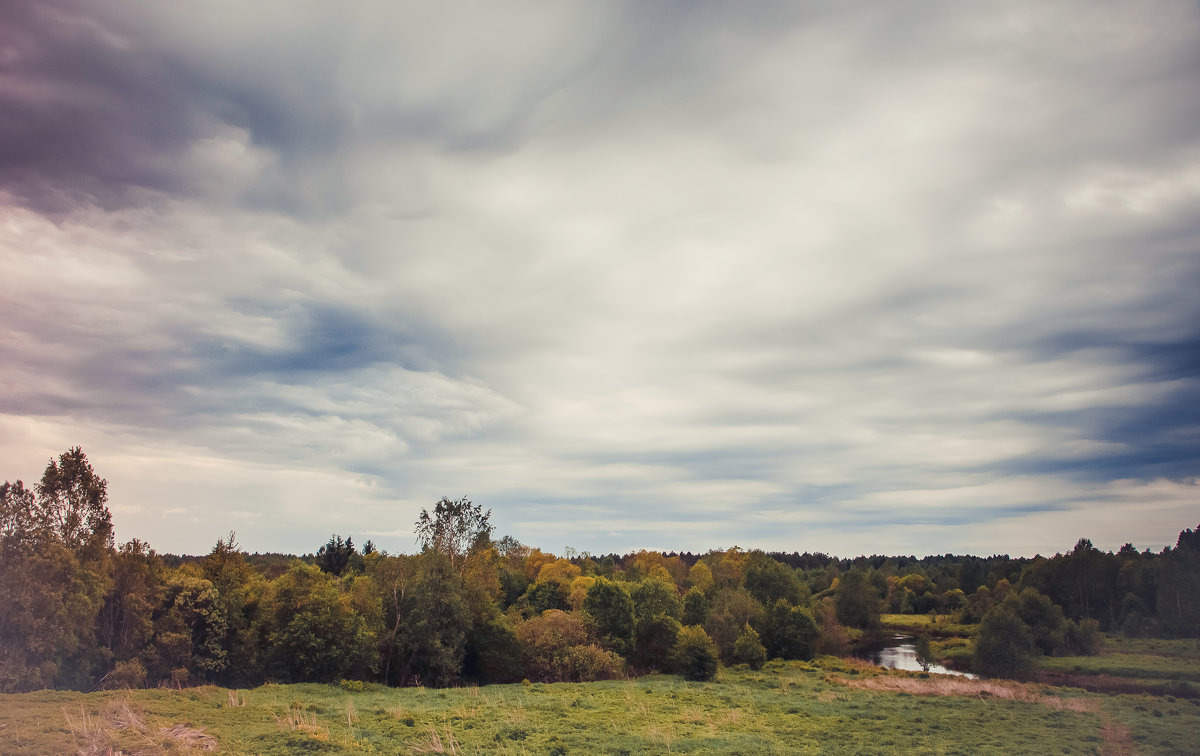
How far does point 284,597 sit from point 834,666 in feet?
204

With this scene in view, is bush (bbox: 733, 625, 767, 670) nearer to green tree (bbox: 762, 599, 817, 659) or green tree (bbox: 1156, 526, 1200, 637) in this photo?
green tree (bbox: 762, 599, 817, 659)

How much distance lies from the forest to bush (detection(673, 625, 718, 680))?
0.65 feet

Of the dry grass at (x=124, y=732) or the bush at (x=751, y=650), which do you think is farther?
the bush at (x=751, y=650)

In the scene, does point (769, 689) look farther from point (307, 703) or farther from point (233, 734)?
point (233, 734)

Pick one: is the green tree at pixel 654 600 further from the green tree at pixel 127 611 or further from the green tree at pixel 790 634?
the green tree at pixel 127 611

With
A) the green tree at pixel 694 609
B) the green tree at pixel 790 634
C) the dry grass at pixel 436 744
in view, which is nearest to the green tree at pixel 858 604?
the green tree at pixel 790 634

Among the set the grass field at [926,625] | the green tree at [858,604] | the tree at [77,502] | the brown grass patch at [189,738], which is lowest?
the grass field at [926,625]

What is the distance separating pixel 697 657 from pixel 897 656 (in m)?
49.4

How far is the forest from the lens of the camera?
47.1 meters

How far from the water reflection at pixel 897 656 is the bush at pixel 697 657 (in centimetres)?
2847

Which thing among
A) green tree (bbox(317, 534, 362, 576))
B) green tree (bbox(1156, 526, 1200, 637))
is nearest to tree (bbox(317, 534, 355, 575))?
green tree (bbox(317, 534, 362, 576))

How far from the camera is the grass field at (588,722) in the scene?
26.8m

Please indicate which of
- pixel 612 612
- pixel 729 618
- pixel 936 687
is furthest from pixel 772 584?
pixel 936 687

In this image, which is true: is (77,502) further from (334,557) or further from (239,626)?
(334,557)
